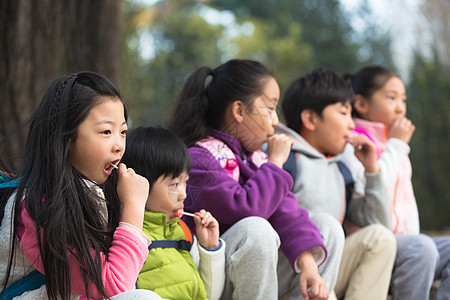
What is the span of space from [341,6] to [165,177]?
1710 centimetres

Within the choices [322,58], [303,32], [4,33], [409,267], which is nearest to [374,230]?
[409,267]

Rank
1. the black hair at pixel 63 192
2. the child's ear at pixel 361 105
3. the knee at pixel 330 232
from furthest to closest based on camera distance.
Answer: the child's ear at pixel 361 105 → the knee at pixel 330 232 → the black hair at pixel 63 192

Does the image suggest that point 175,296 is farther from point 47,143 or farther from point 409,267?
point 409,267

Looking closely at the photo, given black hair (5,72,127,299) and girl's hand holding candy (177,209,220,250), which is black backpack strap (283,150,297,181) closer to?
girl's hand holding candy (177,209,220,250)

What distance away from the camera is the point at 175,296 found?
1803 mm

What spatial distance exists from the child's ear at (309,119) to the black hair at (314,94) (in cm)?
2

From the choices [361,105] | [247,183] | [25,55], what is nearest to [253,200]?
[247,183]

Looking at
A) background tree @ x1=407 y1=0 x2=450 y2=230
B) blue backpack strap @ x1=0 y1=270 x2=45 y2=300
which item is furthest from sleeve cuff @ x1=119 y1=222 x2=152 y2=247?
background tree @ x1=407 y1=0 x2=450 y2=230

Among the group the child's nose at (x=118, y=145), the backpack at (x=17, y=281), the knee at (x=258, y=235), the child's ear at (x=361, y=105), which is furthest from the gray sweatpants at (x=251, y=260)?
the child's ear at (x=361, y=105)

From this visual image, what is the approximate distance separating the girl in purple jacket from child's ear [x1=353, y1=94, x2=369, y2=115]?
0.99 meters

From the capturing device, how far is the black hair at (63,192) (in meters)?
1.47

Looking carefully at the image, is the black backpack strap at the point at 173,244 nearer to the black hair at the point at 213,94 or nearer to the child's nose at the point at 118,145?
the child's nose at the point at 118,145

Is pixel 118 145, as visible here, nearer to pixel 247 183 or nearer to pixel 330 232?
pixel 247 183

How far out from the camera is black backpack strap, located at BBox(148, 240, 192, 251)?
1848mm
